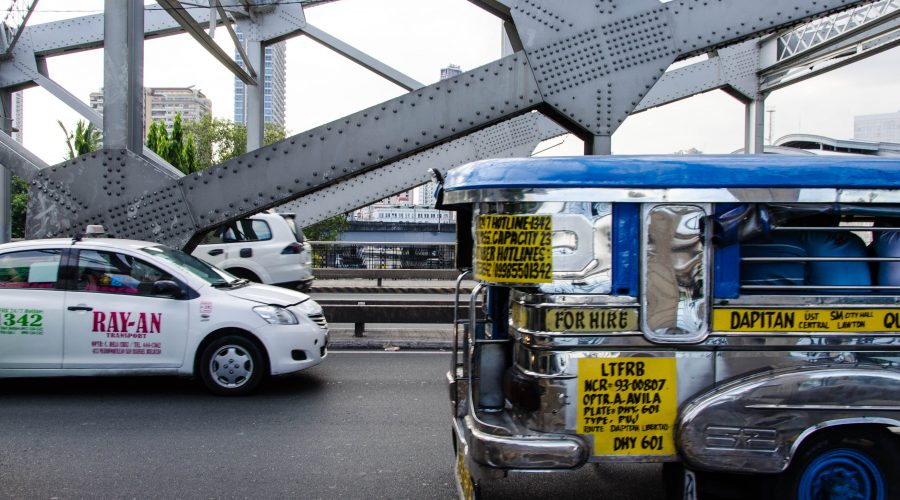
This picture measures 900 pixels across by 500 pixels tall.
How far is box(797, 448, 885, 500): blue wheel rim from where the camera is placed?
3771 millimetres

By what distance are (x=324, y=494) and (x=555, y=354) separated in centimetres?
200

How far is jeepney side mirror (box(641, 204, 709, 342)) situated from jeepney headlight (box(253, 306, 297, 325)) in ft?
14.6

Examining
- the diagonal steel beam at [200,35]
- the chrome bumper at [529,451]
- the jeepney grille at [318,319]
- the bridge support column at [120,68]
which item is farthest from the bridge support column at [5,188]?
the chrome bumper at [529,451]

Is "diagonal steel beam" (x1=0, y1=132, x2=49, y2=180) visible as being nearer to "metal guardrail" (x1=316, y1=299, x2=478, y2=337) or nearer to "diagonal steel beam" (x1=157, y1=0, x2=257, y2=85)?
"diagonal steel beam" (x1=157, y1=0, x2=257, y2=85)

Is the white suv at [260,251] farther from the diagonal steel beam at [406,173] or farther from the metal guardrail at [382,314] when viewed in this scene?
the diagonal steel beam at [406,173]

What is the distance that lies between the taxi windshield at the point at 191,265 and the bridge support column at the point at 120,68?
3314mm

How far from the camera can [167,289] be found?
23.5 ft

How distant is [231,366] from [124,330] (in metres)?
1.05

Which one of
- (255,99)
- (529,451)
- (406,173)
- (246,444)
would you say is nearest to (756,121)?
(406,173)

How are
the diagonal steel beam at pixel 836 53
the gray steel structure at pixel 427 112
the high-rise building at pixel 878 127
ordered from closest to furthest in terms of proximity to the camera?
1. the gray steel structure at pixel 427 112
2. the diagonal steel beam at pixel 836 53
3. the high-rise building at pixel 878 127

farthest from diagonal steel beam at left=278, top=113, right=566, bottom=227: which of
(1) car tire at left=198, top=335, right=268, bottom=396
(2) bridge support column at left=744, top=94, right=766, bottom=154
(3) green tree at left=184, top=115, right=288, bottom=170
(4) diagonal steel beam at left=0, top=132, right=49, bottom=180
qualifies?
(3) green tree at left=184, top=115, right=288, bottom=170

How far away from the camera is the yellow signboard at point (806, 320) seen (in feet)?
12.2

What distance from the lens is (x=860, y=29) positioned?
2153 centimetres

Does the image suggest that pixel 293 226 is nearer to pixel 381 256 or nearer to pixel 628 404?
pixel 628 404
